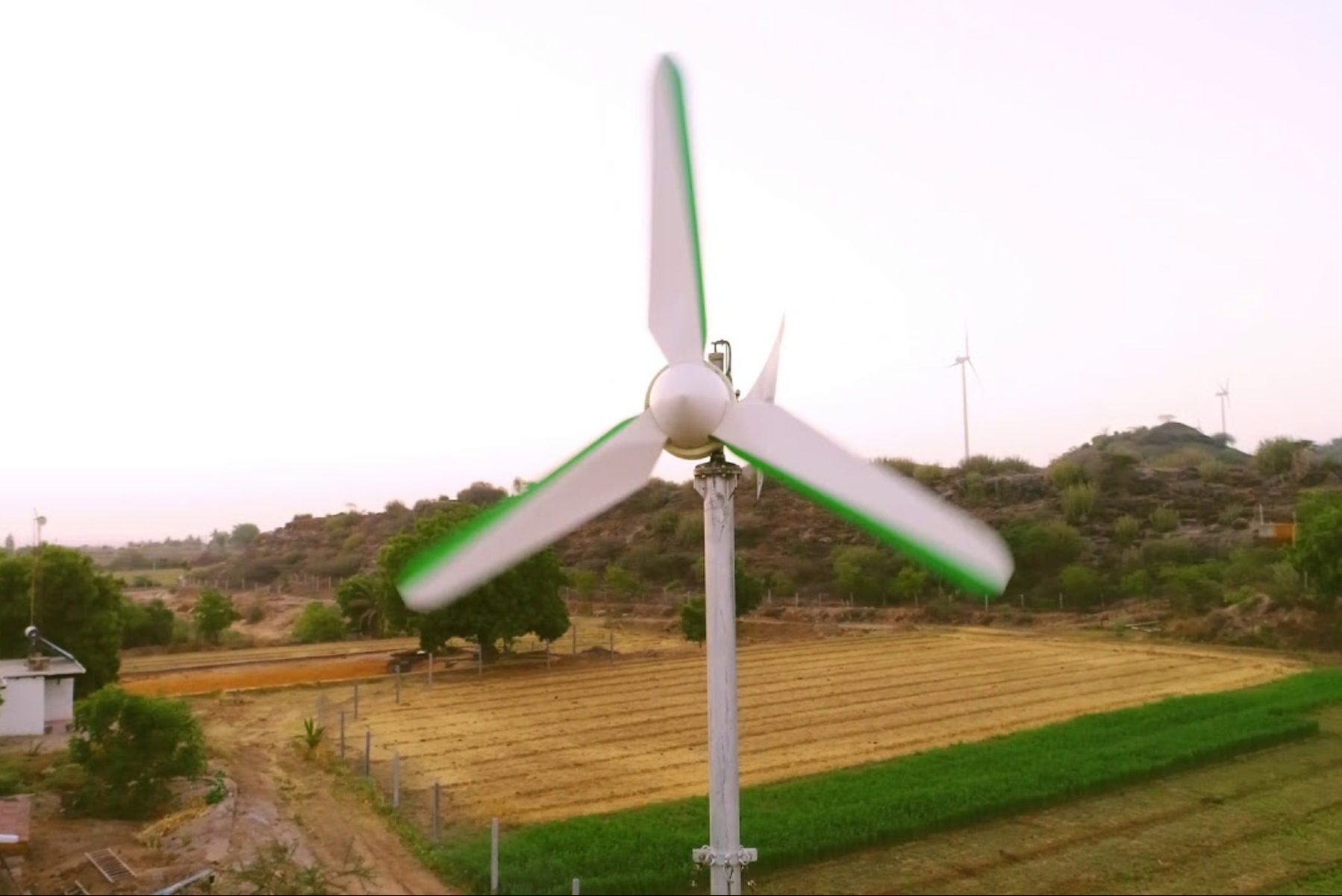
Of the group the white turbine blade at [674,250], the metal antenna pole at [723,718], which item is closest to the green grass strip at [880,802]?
the metal antenna pole at [723,718]

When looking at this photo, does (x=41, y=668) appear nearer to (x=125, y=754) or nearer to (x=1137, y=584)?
(x=125, y=754)

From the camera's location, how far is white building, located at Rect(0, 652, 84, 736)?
22.8 meters

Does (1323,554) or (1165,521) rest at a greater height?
(1165,521)

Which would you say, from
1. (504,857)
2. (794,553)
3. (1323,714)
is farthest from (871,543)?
(504,857)

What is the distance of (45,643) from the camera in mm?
25812

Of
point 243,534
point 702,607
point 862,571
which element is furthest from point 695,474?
point 243,534

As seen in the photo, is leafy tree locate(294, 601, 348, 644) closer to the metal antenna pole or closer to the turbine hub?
the metal antenna pole

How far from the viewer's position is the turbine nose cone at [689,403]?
820 centimetres

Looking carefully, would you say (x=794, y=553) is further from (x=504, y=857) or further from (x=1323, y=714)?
(x=504, y=857)

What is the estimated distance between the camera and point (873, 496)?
761cm

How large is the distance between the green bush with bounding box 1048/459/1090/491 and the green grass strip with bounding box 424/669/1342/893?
218 feet

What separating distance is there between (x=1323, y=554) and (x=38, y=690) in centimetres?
4365

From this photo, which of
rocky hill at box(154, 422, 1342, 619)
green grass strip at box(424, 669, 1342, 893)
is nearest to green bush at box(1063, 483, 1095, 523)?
rocky hill at box(154, 422, 1342, 619)

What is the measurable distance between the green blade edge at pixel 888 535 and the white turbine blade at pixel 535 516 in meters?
0.88
